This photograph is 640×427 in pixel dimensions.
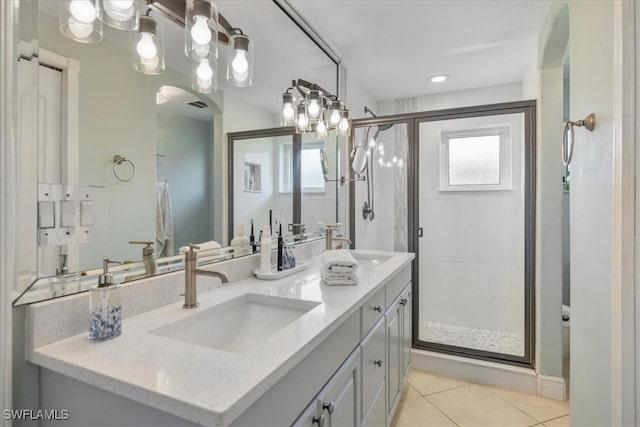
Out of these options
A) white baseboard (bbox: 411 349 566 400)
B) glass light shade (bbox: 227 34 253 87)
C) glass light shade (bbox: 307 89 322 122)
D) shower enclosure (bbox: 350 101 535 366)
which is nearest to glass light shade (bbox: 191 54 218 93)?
glass light shade (bbox: 227 34 253 87)

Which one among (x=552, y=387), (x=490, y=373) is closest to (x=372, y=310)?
(x=490, y=373)

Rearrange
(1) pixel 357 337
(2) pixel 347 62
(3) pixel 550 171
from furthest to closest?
(2) pixel 347 62 → (3) pixel 550 171 → (1) pixel 357 337

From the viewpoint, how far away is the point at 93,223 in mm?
926

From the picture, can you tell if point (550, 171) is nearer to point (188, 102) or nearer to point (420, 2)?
point (420, 2)

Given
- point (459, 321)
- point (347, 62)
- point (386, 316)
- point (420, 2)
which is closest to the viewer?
point (386, 316)

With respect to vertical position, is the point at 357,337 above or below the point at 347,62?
below

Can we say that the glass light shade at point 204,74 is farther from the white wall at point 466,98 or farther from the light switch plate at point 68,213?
the white wall at point 466,98

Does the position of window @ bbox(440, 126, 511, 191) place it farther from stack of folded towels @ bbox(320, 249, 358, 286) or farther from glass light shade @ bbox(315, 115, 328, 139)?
stack of folded towels @ bbox(320, 249, 358, 286)

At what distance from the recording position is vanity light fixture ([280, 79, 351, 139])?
6.11ft

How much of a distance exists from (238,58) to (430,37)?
1.53 m

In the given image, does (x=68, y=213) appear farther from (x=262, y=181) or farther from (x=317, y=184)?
(x=317, y=184)

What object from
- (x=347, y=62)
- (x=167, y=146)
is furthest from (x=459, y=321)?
(x=167, y=146)

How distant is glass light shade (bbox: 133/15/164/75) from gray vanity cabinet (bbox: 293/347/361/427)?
1181 mm

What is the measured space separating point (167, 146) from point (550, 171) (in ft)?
7.55
